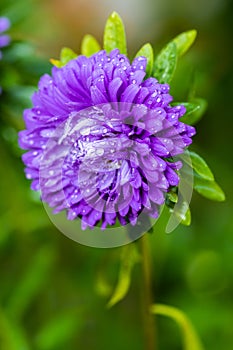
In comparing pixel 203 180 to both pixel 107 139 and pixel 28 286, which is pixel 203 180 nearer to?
pixel 107 139

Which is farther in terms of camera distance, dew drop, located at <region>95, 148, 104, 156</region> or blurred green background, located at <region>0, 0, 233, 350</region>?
blurred green background, located at <region>0, 0, 233, 350</region>

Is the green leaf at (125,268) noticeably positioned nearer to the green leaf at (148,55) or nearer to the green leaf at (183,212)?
the green leaf at (183,212)

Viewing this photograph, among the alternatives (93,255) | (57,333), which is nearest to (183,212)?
(57,333)

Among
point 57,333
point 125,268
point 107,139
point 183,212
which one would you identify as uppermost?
point 107,139

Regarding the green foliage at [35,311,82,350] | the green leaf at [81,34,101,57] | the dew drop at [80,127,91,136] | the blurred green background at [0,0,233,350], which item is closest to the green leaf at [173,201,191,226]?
the dew drop at [80,127,91,136]

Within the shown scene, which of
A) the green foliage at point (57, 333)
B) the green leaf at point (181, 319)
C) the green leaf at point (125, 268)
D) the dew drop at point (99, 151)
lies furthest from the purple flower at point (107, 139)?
the green foliage at point (57, 333)

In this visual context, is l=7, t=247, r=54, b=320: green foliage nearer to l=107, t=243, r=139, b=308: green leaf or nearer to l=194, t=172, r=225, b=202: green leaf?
l=107, t=243, r=139, b=308: green leaf
